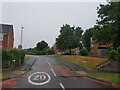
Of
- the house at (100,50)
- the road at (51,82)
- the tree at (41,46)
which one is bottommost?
the road at (51,82)

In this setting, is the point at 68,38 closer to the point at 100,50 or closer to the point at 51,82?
the point at 100,50

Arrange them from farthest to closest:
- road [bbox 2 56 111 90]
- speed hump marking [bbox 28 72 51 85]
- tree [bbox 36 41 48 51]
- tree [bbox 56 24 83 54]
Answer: tree [bbox 36 41 48 51] → tree [bbox 56 24 83 54] → speed hump marking [bbox 28 72 51 85] → road [bbox 2 56 111 90]

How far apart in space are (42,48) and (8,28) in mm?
61187

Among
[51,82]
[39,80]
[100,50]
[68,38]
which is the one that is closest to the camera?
[51,82]

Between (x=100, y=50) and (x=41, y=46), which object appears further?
(x=41, y=46)

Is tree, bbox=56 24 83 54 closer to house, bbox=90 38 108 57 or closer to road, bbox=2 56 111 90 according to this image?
house, bbox=90 38 108 57

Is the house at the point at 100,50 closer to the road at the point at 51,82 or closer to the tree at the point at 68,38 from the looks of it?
the tree at the point at 68,38

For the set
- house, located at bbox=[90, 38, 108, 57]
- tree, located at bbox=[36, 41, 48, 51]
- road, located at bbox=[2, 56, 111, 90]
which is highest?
tree, located at bbox=[36, 41, 48, 51]

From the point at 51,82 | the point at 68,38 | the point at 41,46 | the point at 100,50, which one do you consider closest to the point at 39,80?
the point at 51,82

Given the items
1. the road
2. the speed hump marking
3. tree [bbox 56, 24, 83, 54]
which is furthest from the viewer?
tree [bbox 56, 24, 83, 54]

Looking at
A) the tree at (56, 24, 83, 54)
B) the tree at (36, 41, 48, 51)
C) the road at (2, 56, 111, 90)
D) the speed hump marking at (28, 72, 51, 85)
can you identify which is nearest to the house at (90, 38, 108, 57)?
the tree at (56, 24, 83, 54)

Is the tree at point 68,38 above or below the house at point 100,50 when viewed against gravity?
above

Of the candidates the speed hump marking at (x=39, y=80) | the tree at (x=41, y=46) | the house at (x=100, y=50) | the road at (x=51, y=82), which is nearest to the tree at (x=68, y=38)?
the house at (x=100, y=50)

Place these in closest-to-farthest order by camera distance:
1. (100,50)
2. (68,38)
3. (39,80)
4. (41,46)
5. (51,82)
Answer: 1. (51,82)
2. (39,80)
3. (100,50)
4. (68,38)
5. (41,46)
